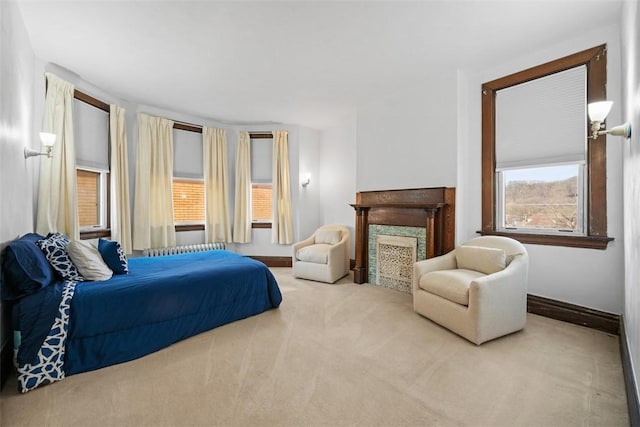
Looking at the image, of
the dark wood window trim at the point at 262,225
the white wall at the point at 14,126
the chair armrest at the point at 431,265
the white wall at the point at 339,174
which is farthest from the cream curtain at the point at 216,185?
the chair armrest at the point at 431,265

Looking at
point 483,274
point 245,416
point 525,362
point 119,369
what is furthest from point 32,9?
point 525,362

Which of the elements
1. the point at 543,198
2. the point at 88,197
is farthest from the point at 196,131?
the point at 543,198

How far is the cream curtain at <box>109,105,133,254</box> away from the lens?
408 centimetres

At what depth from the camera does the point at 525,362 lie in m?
2.17

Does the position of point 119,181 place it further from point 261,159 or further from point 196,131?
point 261,159

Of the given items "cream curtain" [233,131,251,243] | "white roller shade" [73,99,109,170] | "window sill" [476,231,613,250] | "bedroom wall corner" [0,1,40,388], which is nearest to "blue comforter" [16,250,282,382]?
"bedroom wall corner" [0,1,40,388]

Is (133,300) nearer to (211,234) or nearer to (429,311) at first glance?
(429,311)

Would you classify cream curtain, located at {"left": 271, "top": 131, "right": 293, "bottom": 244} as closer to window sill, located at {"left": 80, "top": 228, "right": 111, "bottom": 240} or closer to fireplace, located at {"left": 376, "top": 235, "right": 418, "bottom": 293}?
fireplace, located at {"left": 376, "top": 235, "right": 418, "bottom": 293}

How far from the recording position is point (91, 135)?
12.7 feet

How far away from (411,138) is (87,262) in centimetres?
388

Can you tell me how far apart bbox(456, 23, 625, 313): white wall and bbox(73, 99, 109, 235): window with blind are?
4864mm

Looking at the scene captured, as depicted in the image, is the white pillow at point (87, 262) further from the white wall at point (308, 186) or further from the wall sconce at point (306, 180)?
the wall sconce at point (306, 180)

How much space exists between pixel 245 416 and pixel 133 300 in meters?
1.36

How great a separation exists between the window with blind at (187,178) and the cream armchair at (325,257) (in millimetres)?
2084
